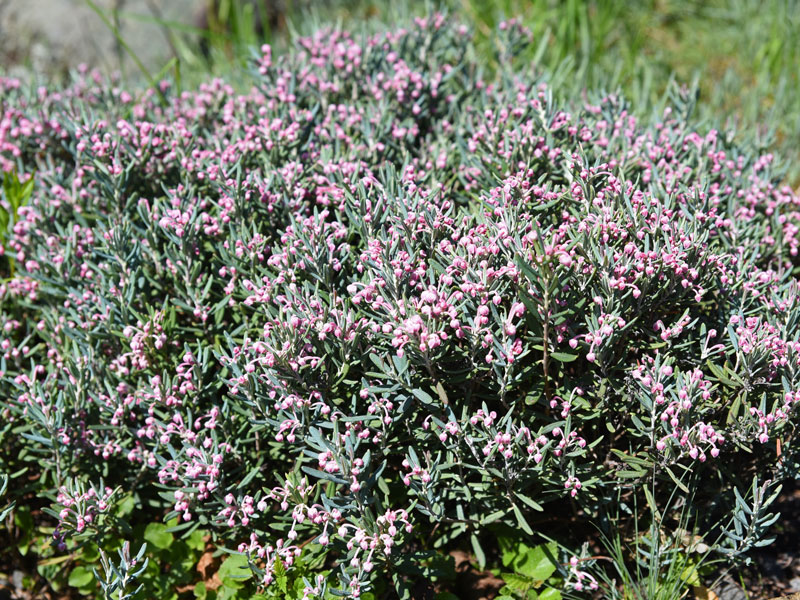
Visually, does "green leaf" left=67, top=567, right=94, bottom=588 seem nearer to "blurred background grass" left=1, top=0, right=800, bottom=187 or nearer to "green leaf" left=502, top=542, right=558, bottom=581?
"green leaf" left=502, top=542, right=558, bottom=581

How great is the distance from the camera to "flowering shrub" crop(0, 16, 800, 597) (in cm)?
269

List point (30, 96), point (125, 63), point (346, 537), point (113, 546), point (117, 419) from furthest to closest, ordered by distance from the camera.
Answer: point (125, 63) < point (30, 96) < point (113, 546) < point (117, 419) < point (346, 537)

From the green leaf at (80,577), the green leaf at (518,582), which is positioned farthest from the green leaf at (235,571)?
the green leaf at (518,582)

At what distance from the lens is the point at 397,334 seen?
2.55 metres

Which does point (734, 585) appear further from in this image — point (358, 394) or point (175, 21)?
point (175, 21)

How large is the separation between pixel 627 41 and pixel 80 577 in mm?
6221

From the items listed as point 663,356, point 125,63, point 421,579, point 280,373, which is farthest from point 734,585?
point 125,63

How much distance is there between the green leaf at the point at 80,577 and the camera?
A: 10.6ft

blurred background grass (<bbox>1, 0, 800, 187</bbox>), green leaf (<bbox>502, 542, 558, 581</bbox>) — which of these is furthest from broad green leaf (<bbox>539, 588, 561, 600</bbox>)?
blurred background grass (<bbox>1, 0, 800, 187</bbox>)

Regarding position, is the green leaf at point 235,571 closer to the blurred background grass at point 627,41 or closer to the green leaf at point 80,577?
the green leaf at point 80,577

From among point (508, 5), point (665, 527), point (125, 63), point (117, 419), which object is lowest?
point (665, 527)

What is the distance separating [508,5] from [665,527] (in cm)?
489

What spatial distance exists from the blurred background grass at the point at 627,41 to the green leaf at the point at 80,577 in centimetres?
345

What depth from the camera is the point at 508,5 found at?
6.45 m
